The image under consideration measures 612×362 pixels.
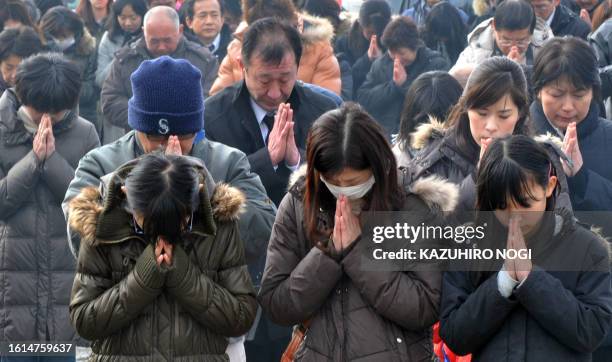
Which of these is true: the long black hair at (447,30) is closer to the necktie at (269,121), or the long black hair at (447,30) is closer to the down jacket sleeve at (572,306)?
the necktie at (269,121)

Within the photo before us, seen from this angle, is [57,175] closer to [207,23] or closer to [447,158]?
[447,158]

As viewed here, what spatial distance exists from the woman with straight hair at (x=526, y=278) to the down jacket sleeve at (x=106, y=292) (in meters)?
1.12

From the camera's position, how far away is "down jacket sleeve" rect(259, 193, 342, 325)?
5.04 meters

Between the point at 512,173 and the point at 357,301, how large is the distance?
763 mm

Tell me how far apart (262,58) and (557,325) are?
2.65 metres

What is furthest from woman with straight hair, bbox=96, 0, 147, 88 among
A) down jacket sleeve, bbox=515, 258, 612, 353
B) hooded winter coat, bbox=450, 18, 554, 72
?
down jacket sleeve, bbox=515, 258, 612, 353

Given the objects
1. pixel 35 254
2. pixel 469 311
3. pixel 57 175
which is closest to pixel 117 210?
pixel 469 311

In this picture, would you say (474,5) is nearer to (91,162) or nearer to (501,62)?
(501,62)

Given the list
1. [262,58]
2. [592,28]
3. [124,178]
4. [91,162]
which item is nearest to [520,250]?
[124,178]

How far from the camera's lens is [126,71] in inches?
423

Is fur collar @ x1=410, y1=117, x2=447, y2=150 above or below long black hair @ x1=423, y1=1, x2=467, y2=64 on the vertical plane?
above

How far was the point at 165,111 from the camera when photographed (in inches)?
225

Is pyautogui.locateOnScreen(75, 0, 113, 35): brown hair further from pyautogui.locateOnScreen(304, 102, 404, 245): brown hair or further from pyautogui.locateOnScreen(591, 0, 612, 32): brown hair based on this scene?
pyautogui.locateOnScreen(304, 102, 404, 245): brown hair

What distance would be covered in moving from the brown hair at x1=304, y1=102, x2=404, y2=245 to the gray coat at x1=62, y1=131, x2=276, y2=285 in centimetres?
76
